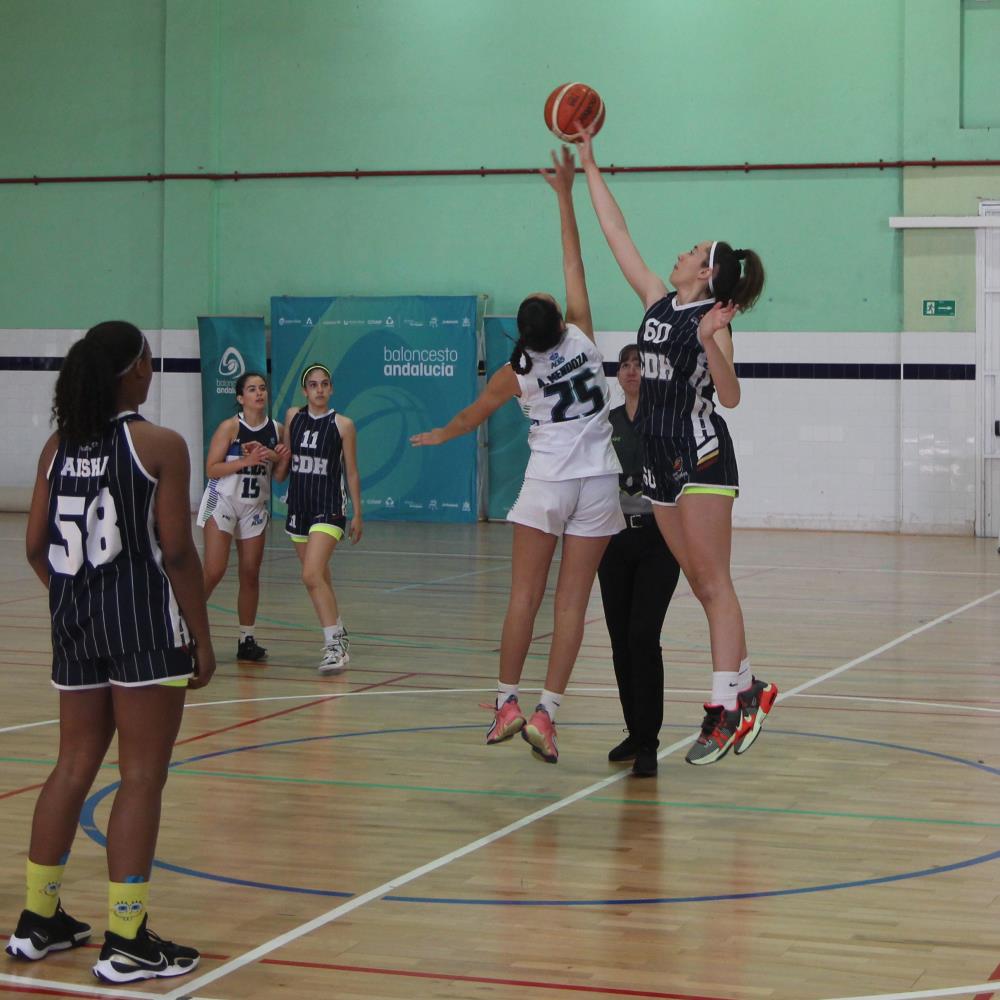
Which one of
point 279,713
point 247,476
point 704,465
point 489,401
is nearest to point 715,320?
point 704,465

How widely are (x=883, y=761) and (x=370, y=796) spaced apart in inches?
86.6

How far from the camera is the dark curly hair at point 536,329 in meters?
5.89

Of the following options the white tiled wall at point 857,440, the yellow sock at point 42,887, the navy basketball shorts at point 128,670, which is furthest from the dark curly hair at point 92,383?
the white tiled wall at point 857,440

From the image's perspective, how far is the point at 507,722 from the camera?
19.5ft

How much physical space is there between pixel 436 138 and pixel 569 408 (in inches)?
572

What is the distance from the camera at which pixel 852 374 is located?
61.1ft

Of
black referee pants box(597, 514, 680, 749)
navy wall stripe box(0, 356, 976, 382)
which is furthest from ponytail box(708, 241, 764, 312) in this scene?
navy wall stripe box(0, 356, 976, 382)

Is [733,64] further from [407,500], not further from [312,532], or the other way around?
[312,532]

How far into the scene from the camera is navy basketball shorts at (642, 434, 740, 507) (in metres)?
5.77

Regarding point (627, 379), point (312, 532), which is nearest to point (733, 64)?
point (312, 532)

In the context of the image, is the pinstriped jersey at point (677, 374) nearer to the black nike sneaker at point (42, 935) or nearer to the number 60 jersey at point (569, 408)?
the number 60 jersey at point (569, 408)

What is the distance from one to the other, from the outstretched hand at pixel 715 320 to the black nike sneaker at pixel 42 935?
2851 mm

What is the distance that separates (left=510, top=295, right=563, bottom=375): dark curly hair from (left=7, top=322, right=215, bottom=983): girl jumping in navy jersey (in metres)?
2.19

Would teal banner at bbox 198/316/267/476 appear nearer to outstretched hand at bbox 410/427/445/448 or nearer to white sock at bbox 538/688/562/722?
outstretched hand at bbox 410/427/445/448
